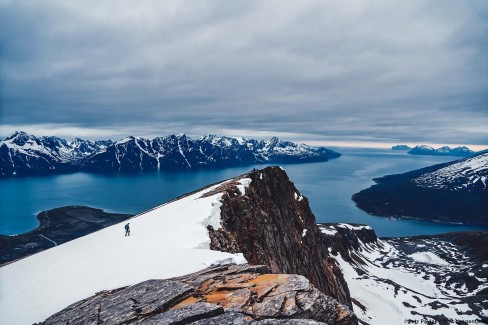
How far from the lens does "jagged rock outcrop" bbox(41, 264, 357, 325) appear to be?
11250 millimetres

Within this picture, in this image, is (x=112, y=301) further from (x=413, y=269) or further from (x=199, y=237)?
(x=413, y=269)

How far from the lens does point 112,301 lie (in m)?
13.8

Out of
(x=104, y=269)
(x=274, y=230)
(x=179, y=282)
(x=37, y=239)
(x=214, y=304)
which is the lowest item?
(x=37, y=239)

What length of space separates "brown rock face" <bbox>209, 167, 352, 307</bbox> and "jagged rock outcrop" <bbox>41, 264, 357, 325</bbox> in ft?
31.2

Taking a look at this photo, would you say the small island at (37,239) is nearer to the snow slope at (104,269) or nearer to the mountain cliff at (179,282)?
the snow slope at (104,269)

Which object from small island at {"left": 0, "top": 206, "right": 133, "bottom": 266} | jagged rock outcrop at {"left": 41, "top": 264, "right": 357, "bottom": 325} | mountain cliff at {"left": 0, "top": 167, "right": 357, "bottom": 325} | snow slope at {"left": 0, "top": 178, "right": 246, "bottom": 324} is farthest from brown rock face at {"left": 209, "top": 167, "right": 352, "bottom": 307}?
small island at {"left": 0, "top": 206, "right": 133, "bottom": 266}

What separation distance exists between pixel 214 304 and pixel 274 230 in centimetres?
3437

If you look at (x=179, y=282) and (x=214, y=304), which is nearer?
(x=214, y=304)

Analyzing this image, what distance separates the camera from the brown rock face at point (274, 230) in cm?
3344

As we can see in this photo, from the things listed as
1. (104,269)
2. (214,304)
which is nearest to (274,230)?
(104,269)

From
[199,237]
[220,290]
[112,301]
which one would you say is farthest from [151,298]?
[199,237]

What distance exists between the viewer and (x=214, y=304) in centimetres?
1165

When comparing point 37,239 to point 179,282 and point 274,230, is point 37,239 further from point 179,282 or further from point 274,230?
point 179,282

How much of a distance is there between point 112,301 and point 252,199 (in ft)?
104
